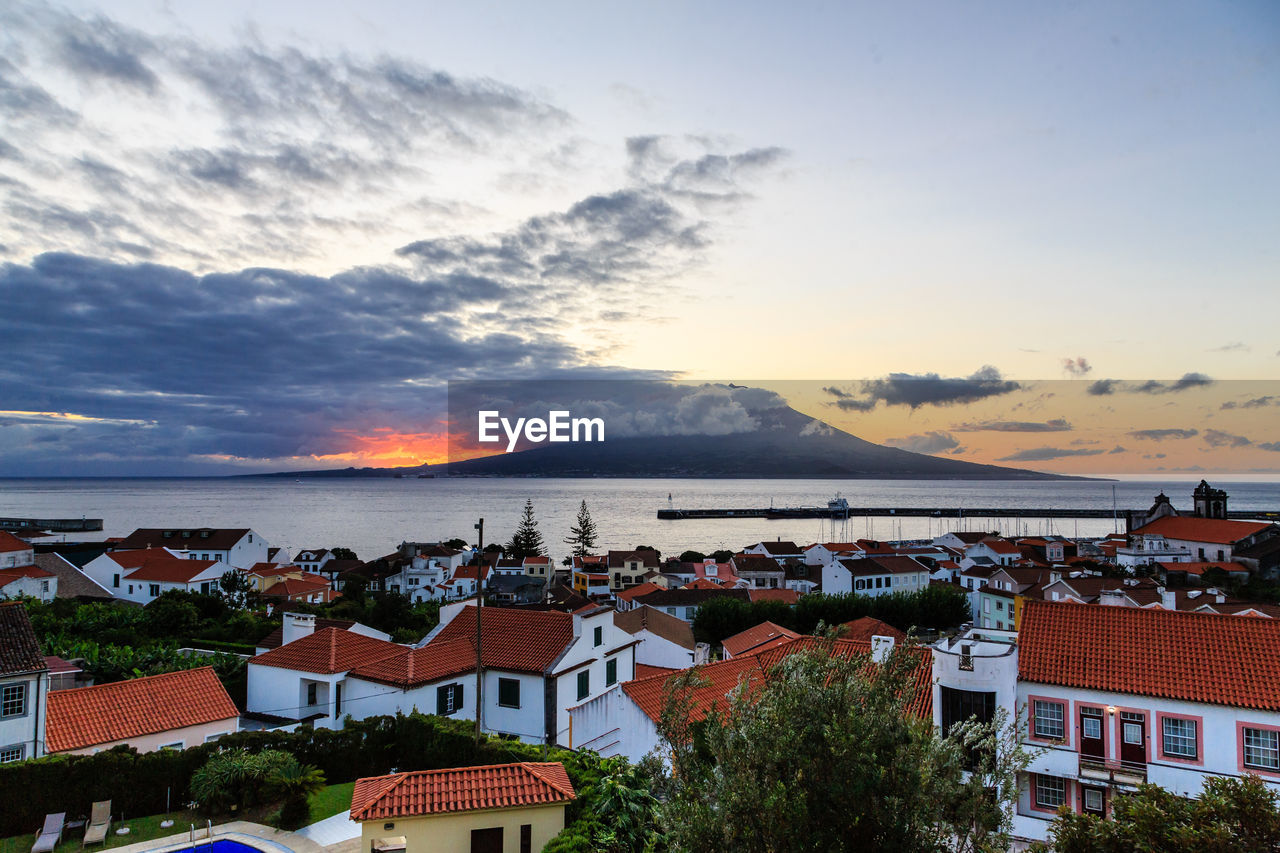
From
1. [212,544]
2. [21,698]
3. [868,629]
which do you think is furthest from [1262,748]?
[212,544]

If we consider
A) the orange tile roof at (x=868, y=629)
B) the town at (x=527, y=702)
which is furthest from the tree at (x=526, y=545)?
the orange tile roof at (x=868, y=629)

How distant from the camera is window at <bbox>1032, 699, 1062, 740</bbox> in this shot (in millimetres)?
18453

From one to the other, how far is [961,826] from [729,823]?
245 centimetres

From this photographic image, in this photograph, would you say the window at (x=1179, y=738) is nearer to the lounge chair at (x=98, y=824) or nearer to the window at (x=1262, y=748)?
the window at (x=1262, y=748)

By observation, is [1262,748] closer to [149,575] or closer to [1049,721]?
[1049,721]

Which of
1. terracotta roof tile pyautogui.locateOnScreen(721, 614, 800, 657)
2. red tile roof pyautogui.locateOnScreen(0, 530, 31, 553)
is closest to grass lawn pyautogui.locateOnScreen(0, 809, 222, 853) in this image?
terracotta roof tile pyautogui.locateOnScreen(721, 614, 800, 657)

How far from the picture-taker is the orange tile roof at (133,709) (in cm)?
1891

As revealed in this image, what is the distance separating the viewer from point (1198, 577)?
6450 centimetres

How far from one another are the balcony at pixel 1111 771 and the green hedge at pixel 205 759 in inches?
498

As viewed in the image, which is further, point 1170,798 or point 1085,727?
point 1085,727

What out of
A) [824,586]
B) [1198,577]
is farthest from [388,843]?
[1198,577]

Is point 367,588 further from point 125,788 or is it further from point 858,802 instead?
point 858,802

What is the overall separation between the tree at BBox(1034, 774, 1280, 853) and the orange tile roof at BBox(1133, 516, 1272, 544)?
306 ft

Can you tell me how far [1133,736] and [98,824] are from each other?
79.3ft
